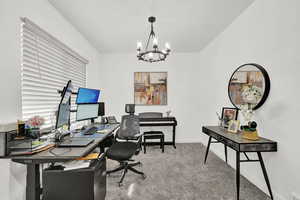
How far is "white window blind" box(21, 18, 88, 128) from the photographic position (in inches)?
66.7

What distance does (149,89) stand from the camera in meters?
4.07

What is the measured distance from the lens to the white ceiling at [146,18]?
207 centimetres

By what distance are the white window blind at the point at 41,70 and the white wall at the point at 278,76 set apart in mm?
2913

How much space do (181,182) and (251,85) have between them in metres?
1.77

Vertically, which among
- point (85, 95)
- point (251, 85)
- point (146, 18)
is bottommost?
point (85, 95)

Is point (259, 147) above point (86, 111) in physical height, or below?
below

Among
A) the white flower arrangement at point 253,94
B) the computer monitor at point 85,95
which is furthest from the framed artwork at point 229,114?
the computer monitor at point 85,95

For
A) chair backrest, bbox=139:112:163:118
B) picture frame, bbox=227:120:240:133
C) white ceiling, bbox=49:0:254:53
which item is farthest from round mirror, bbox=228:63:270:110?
chair backrest, bbox=139:112:163:118

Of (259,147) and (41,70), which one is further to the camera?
(41,70)

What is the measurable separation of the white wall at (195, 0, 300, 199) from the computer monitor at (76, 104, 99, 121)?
2.57 metres

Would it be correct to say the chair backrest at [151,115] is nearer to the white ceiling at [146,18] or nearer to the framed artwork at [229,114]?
the framed artwork at [229,114]

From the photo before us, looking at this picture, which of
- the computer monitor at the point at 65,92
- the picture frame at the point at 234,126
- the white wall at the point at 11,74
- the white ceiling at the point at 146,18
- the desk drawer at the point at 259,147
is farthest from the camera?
the picture frame at the point at 234,126

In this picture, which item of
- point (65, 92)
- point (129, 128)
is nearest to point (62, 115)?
point (65, 92)

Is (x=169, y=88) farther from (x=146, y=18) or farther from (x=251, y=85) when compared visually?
(x=251, y=85)
